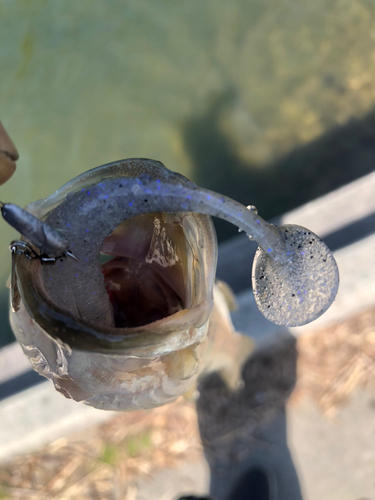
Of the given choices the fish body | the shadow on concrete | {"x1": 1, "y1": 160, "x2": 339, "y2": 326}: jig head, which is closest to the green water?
the shadow on concrete

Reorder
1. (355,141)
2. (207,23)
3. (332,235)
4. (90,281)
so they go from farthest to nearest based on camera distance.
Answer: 1. (207,23)
2. (355,141)
3. (332,235)
4. (90,281)

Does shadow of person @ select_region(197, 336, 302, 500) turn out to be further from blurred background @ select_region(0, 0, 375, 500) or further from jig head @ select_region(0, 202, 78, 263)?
jig head @ select_region(0, 202, 78, 263)

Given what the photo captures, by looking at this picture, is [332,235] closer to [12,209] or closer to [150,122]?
[150,122]

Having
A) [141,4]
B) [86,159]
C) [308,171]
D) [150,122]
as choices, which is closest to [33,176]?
[86,159]

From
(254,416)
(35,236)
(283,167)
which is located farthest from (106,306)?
(283,167)

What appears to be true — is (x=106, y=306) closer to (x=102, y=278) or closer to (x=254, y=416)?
(x=102, y=278)

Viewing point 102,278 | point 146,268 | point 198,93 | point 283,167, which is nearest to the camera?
point 102,278

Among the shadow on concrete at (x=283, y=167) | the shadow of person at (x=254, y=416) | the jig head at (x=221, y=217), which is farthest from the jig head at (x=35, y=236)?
the shadow on concrete at (x=283, y=167)

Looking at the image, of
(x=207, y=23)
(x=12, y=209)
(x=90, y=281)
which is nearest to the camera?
(x=12, y=209)
